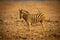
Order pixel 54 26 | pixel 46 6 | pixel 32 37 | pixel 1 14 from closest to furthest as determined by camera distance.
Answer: pixel 32 37, pixel 54 26, pixel 1 14, pixel 46 6

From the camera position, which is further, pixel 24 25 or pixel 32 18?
pixel 24 25

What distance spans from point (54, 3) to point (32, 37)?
186 cm

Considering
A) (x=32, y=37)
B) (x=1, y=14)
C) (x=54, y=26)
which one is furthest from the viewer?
(x=1, y=14)

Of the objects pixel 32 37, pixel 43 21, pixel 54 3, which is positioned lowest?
pixel 32 37

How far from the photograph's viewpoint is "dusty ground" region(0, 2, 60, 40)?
13.1 feet

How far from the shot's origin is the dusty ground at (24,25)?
157 inches

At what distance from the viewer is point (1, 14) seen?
479 cm

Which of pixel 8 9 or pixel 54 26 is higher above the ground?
pixel 8 9

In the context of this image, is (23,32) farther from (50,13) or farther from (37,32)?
(50,13)

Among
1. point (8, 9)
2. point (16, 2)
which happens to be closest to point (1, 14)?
point (8, 9)

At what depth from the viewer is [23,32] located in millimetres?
4102

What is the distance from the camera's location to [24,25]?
168 inches

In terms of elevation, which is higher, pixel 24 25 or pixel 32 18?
pixel 32 18

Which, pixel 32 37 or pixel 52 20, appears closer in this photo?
pixel 32 37
